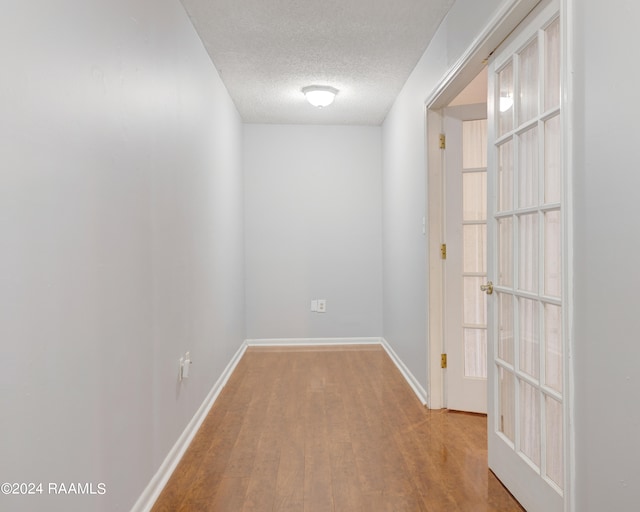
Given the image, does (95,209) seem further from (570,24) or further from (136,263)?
(570,24)

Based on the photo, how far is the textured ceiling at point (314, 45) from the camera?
2.64 metres

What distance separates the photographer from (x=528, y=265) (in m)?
1.89

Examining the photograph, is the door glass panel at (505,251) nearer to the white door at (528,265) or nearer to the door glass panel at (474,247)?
the white door at (528,265)

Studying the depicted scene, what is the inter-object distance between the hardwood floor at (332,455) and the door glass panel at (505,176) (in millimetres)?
1313

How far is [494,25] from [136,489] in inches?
95.6

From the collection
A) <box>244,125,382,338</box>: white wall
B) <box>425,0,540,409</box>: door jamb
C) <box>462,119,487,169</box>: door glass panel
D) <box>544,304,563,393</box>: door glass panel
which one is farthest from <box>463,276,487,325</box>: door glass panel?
<box>244,125,382,338</box>: white wall

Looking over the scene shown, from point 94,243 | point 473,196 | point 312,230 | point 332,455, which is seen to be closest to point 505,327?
point 332,455

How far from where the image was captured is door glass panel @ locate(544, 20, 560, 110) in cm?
165

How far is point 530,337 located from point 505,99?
1.09 meters

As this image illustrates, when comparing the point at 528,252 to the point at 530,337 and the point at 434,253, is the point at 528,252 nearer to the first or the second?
the point at 530,337

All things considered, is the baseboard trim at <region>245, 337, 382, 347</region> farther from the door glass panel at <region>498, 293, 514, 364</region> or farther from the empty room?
the door glass panel at <region>498, 293, 514, 364</region>

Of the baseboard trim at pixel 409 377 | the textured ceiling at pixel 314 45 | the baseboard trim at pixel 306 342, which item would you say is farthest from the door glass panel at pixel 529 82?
the baseboard trim at pixel 306 342

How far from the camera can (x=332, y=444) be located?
8.32 ft

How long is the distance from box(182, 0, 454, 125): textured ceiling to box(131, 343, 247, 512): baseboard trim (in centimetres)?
242
